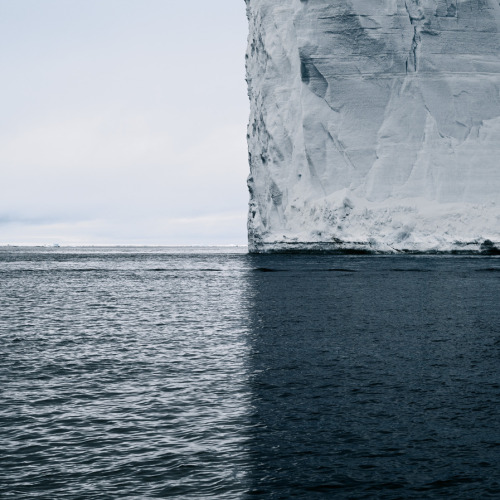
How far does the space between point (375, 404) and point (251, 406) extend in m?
1.40

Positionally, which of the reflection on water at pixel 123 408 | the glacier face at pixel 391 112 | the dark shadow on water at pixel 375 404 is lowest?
the dark shadow on water at pixel 375 404

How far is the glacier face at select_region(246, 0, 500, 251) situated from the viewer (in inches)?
2094

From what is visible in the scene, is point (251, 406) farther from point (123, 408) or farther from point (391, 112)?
point (391, 112)

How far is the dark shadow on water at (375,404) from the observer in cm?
564

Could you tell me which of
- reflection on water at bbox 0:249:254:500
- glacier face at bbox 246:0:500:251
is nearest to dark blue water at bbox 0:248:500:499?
reflection on water at bbox 0:249:254:500

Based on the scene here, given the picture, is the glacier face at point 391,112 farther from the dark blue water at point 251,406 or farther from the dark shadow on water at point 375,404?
the dark blue water at point 251,406

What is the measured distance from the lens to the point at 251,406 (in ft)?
26.1

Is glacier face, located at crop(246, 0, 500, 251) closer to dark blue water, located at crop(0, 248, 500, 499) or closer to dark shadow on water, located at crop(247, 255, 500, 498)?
dark shadow on water, located at crop(247, 255, 500, 498)

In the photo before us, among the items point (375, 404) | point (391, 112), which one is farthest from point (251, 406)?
point (391, 112)

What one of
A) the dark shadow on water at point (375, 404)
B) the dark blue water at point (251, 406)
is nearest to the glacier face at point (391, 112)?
the dark shadow on water at point (375, 404)

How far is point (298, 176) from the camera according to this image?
55562 millimetres

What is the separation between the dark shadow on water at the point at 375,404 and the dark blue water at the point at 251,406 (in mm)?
25

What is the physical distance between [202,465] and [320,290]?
20.0m

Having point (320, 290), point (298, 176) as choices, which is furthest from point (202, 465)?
point (298, 176)
